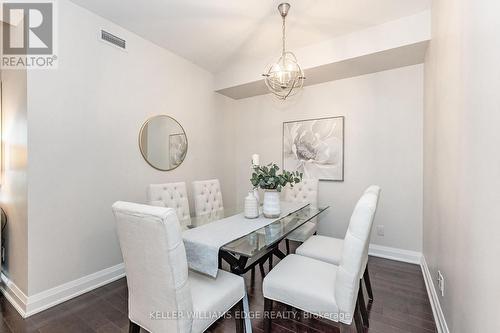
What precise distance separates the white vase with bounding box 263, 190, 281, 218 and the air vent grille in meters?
2.33

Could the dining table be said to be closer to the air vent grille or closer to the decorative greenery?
the decorative greenery

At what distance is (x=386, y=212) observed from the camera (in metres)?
3.16

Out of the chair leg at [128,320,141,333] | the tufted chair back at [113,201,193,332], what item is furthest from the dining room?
the chair leg at [128,320,141,333]

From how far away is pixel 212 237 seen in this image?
168 cm

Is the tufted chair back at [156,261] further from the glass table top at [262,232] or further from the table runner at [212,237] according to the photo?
the glass table top at [262,232]


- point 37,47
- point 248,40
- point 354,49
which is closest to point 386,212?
point 354,49

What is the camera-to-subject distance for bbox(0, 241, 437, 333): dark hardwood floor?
1784 mm

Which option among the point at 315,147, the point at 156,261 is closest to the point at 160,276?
the point at 156,261

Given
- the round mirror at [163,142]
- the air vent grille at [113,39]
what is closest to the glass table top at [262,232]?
the round mirror at [163,142]

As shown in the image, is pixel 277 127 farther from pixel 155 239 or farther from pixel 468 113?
pixel 155 239

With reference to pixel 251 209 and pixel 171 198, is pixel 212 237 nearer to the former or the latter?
pixel 251 209

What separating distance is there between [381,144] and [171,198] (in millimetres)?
2798

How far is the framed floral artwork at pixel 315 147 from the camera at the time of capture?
3.45 m

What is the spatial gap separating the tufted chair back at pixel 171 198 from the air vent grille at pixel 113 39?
166 centimetres
